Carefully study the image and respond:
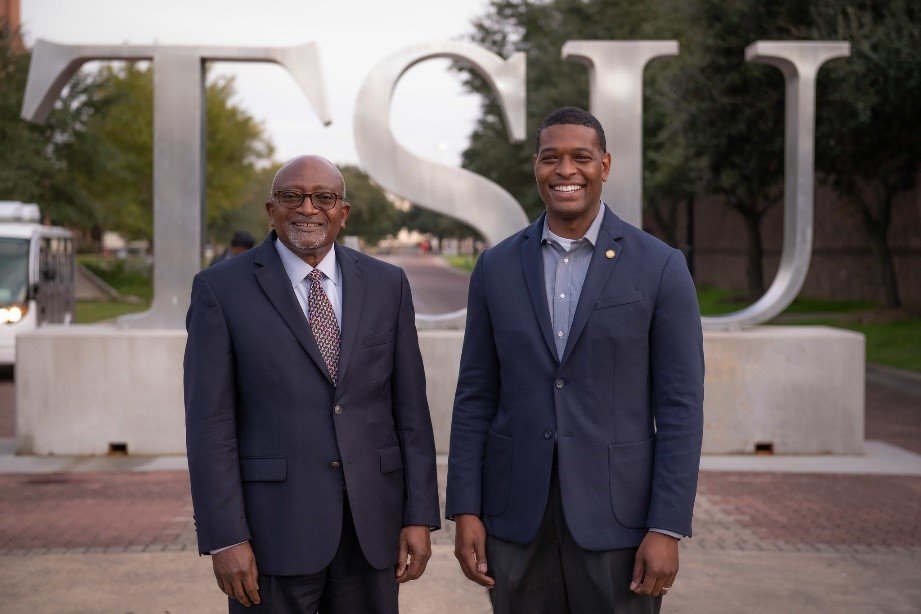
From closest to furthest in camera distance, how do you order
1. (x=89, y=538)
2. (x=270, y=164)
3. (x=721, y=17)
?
(x=89, y=538) → (x=721, y=17) → (x=270, y=164)

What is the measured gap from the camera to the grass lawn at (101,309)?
84.3ft

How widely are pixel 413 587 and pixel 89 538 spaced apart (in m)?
2.16

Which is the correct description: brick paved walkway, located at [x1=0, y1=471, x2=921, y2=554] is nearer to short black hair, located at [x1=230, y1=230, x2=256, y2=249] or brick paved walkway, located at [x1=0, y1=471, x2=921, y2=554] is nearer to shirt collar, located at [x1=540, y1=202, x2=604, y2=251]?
short black hair, located at [x1=230, y1=230, x2=256, y2=249]

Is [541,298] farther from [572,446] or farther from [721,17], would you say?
[721,17]

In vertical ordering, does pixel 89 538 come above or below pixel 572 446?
below

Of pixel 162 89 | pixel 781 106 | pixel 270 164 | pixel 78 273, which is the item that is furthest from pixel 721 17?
pixel 270 164

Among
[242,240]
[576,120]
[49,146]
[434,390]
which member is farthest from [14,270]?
[49,146]

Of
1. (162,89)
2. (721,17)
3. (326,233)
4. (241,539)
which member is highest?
(721,17)

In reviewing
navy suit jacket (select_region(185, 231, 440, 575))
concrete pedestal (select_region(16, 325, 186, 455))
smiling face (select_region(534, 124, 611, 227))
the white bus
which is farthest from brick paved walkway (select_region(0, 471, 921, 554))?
the white bus

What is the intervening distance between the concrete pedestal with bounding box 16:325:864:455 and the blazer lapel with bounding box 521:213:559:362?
20.5ft

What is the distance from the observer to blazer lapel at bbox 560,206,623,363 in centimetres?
309

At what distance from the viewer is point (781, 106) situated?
21484 millimetres

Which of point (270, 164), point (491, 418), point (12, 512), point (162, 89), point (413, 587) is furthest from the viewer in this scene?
point (270, 164)

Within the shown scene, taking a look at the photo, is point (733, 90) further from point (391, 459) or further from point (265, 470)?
point (265, 470)
